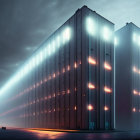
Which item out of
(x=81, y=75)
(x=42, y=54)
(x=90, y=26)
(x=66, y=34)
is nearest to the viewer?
(x=81, y=75)

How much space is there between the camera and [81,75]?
38.6m

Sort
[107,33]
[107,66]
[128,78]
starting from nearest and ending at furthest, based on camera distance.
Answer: [107,66]
[107,33]
[128,78]

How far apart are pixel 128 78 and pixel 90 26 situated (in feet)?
49.6

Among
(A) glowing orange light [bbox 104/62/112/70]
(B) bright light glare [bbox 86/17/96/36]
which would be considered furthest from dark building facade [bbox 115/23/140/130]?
(B) bright light glare [bbox 86/17/96/36]

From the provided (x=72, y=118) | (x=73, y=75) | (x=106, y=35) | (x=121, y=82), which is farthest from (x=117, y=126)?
(x=106, y=35)

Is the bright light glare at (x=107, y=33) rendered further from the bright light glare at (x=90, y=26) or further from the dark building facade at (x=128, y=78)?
the dark building facade at (x=128, y=78)

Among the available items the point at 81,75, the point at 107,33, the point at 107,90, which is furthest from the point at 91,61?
the point at 107,33

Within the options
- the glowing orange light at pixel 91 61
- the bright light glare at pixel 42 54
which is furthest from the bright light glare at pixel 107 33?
the bright light glare at pixel 42 54

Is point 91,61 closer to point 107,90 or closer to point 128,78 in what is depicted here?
point 107,90

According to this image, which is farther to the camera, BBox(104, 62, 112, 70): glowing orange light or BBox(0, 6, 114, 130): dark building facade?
BBox(104, 62, 112, 70): glowing orange light

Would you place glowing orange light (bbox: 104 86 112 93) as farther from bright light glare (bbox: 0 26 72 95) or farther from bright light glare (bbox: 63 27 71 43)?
bright light glare (bbox: 63 27 71 43)

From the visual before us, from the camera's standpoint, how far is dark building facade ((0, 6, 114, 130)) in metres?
37.8

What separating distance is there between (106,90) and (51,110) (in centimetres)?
1615

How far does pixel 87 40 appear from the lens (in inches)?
1526
